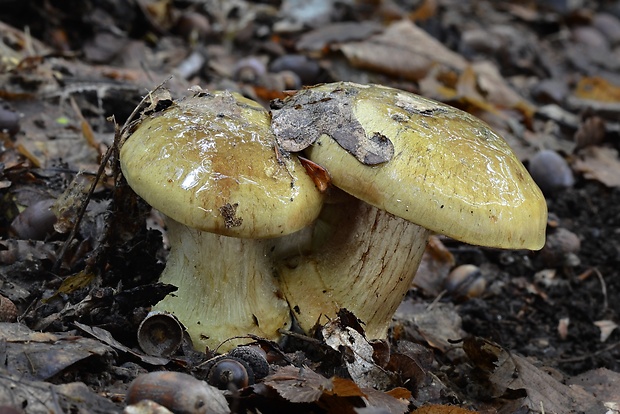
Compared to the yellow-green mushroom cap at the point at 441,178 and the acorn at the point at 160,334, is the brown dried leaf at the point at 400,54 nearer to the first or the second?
the yellow-green mushroom cap at the point at 441,178

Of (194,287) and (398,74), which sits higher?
(194,287)

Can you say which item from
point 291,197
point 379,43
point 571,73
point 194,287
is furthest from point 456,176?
point 571,73

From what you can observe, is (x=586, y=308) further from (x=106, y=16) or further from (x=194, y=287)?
(x=106, y=16)

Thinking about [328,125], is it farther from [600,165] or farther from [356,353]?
[600,165]

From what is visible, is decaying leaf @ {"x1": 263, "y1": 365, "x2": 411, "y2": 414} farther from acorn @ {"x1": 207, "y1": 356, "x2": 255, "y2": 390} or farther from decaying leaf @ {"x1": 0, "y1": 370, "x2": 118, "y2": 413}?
decaying leaf @ {"x1": 0, "y1": 370, "x2": 118, "y2": 413}

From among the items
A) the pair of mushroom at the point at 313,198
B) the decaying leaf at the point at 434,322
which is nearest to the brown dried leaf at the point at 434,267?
the decaying leaf at the point at 434,322

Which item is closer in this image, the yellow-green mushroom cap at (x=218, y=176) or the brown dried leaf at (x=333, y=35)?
the yellow-green mushroom cap at (x=218, y=176)

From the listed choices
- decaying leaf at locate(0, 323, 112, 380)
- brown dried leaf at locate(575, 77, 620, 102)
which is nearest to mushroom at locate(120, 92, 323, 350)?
Result: decaying leaf at locate(0, 323, 112, 380)
